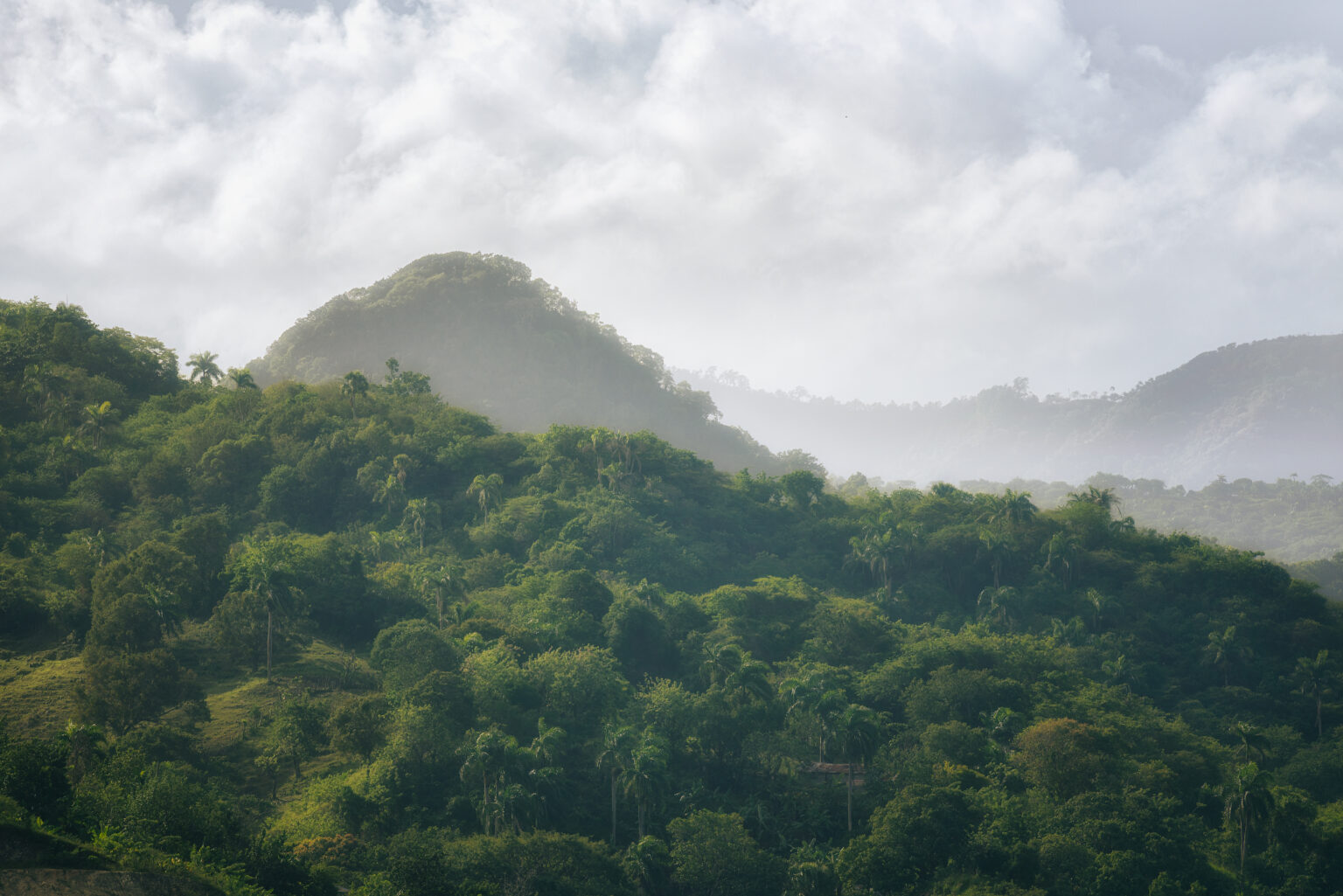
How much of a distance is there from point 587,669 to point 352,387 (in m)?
54.0

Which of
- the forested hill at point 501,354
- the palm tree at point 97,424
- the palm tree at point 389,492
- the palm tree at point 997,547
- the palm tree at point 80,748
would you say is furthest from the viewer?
the forested hill at point 501,354

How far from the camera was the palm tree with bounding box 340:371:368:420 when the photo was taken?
108 m

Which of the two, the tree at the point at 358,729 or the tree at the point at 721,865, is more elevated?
the tree at the point at 358,729

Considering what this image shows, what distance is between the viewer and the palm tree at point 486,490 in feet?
313

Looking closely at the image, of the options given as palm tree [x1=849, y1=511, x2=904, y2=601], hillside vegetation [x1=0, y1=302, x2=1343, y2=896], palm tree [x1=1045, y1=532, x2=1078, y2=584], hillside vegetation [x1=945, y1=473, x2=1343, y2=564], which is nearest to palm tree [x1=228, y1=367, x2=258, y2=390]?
hillside vegetation [x1=0, y1=302, x2=1343, y2=896]

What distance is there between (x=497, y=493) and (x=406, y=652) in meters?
34.1

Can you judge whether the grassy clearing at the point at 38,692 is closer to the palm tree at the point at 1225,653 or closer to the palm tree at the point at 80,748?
the palm tree at the point at 80,748

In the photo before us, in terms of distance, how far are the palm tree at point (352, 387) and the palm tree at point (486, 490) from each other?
18.4 metres

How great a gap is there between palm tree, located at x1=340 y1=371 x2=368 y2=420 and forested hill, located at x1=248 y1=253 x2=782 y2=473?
33.1m

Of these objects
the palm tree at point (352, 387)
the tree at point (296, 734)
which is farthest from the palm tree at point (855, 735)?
the palm tree at point (352, 387)

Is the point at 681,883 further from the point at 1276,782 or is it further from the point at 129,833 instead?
the point at 1276,782

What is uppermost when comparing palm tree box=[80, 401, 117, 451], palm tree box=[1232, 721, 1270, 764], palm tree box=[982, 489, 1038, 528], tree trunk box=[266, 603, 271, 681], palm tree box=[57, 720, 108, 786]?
palm tree box=[80, 401, 117, 451]

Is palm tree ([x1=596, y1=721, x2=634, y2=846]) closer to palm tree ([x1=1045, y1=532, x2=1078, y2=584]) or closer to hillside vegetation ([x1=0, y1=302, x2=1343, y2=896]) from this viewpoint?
hillside vegetation ([x1=0, y1=302, x2=1343, y2=896])

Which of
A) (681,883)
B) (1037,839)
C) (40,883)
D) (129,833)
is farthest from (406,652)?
(1037,839)
